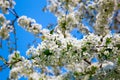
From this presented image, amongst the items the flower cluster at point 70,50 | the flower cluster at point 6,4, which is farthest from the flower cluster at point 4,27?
the flower cluster at point 70,50

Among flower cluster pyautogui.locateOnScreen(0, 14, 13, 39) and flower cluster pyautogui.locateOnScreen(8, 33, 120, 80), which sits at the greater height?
flower cluster pyautogui.locateOnScreen(0, 14, 13, 39)

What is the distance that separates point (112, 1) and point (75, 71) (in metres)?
3.68

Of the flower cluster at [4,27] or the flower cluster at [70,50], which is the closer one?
the flower cluster at [70,50]

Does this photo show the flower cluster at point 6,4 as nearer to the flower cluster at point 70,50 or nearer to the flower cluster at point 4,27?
the flower cluster at point 4,27

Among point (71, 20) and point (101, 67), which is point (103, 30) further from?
point (101, 67)

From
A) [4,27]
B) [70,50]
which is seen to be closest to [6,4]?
[4,27]

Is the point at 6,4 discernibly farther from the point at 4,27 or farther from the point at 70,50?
the point at 70,50

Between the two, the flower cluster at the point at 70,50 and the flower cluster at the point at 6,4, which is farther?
the flower cluster at the point at 6,4

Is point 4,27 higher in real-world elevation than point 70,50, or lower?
higher

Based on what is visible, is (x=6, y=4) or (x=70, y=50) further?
(x=6, y=4)

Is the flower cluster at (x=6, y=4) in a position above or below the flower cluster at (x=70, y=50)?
above

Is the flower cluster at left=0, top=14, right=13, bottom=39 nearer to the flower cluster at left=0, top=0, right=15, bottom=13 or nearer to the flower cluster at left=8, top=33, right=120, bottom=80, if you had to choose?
the flower cluster at left=0, top=0, right=15, bottom=13

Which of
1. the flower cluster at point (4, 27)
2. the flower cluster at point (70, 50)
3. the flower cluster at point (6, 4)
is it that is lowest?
the flower cluster at point (70, 50)

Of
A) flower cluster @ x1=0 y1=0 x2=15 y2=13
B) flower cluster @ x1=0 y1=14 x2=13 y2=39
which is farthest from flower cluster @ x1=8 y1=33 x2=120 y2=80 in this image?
flower cluster @ x1=0 y1=0 x2=15 y2=13
